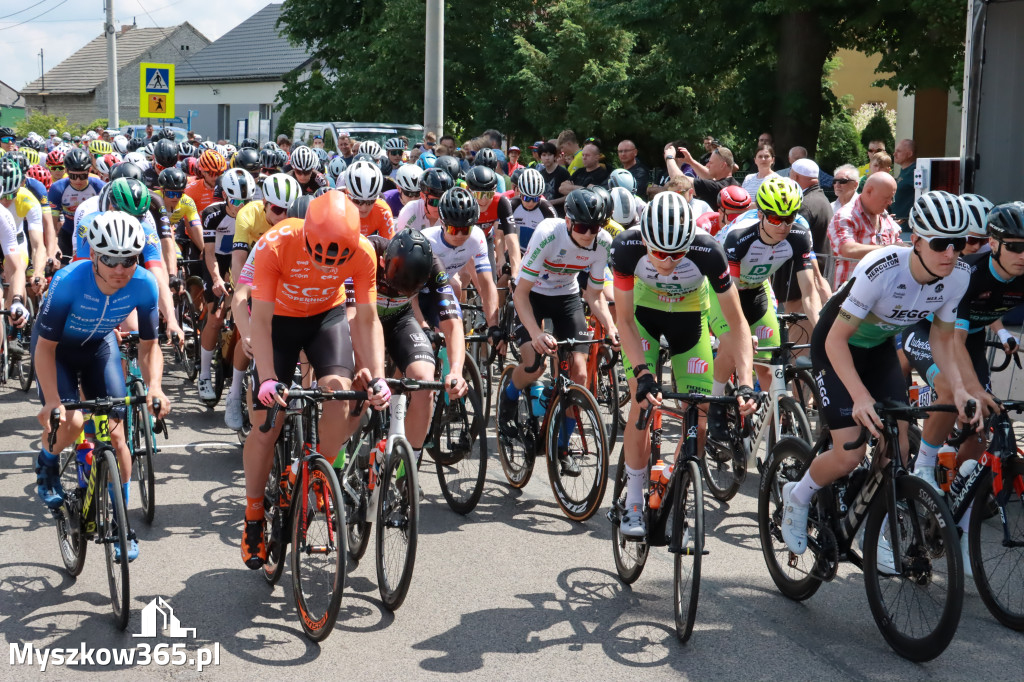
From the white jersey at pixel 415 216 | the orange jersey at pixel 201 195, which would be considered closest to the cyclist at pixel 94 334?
the white jersey at pixel 415 216

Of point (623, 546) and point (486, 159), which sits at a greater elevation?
point (486, 159)

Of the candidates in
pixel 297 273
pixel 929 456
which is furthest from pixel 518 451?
pixel 929 456

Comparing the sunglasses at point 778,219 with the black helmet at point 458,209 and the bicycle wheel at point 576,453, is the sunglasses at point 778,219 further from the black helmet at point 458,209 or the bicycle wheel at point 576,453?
the black helmet at point 458,209

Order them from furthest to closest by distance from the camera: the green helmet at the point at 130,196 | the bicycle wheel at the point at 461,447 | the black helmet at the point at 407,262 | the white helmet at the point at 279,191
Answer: the green helmet at the point at 130,196, the white helmet at the point at 279,191, the bicycle wheel at the point at 461,447, the black helmet at the point at 407,262

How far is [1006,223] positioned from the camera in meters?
5.64

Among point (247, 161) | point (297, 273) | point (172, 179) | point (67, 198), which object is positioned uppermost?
point (247, 161)

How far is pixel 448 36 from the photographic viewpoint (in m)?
33.9

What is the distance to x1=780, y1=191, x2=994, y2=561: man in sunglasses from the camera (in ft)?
16.4

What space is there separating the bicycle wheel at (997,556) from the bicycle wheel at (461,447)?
9.29 ft

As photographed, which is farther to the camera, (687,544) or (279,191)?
(279,191)

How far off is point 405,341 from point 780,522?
2.44 meters

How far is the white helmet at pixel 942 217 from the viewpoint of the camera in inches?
196

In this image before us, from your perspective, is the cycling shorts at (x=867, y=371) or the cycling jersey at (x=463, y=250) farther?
the cycling jersey at (x=463, y=250)

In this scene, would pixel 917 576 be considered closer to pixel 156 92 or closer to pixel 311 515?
pixel 311 515
